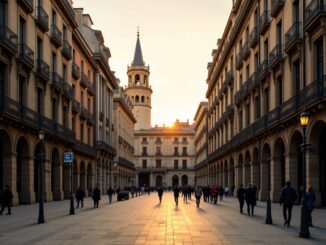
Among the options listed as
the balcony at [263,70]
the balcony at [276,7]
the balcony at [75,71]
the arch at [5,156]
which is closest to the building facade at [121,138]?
the balcony at [75,71]

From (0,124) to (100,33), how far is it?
4006 centimetres

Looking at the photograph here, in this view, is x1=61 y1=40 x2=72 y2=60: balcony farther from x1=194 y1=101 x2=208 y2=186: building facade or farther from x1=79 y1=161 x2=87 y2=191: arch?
x1=194 y1=101 x2=208 y2=186: building facade

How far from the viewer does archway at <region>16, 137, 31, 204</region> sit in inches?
1328

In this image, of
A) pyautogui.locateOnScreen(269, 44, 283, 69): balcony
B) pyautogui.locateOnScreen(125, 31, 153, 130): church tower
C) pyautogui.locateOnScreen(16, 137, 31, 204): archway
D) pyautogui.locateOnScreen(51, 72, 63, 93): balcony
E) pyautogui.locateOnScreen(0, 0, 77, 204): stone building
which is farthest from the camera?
pyautogui.locateOnScreen(125, 31, 153, 130): church tower

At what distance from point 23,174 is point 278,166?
16623mm

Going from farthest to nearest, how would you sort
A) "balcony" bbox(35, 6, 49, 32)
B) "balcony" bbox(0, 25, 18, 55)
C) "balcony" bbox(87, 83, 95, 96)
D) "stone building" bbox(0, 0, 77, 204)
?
"balcony" bbox(87, 83, 95, 96)
"balcony" bbox(35, 6, 49, 32)
"stone building" bbox(0, 0, 77, 204)
"balcony" bbox(0, 25, 18, 55)

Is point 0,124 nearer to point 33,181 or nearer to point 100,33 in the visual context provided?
point 33,181

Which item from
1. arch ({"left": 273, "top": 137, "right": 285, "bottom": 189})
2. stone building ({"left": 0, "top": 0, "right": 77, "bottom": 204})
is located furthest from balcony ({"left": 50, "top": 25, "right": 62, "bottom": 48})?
arch ({"left": 273, "top": 137, "right": 285, "bottom": 189})

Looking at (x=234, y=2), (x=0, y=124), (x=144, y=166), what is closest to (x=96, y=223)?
(x=0, y=124)

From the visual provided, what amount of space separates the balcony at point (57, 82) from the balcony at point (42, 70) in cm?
186

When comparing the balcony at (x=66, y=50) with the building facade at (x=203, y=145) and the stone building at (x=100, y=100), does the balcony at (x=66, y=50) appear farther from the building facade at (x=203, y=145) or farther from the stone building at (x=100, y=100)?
the building facade at (x=203, y=145)

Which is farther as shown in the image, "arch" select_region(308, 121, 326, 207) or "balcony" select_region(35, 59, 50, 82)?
"balcony" select_region(35, 59, 50, 82)

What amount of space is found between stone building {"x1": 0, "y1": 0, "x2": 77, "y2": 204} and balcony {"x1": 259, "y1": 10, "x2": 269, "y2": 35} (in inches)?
603

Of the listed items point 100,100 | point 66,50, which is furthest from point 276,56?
point 100,100
